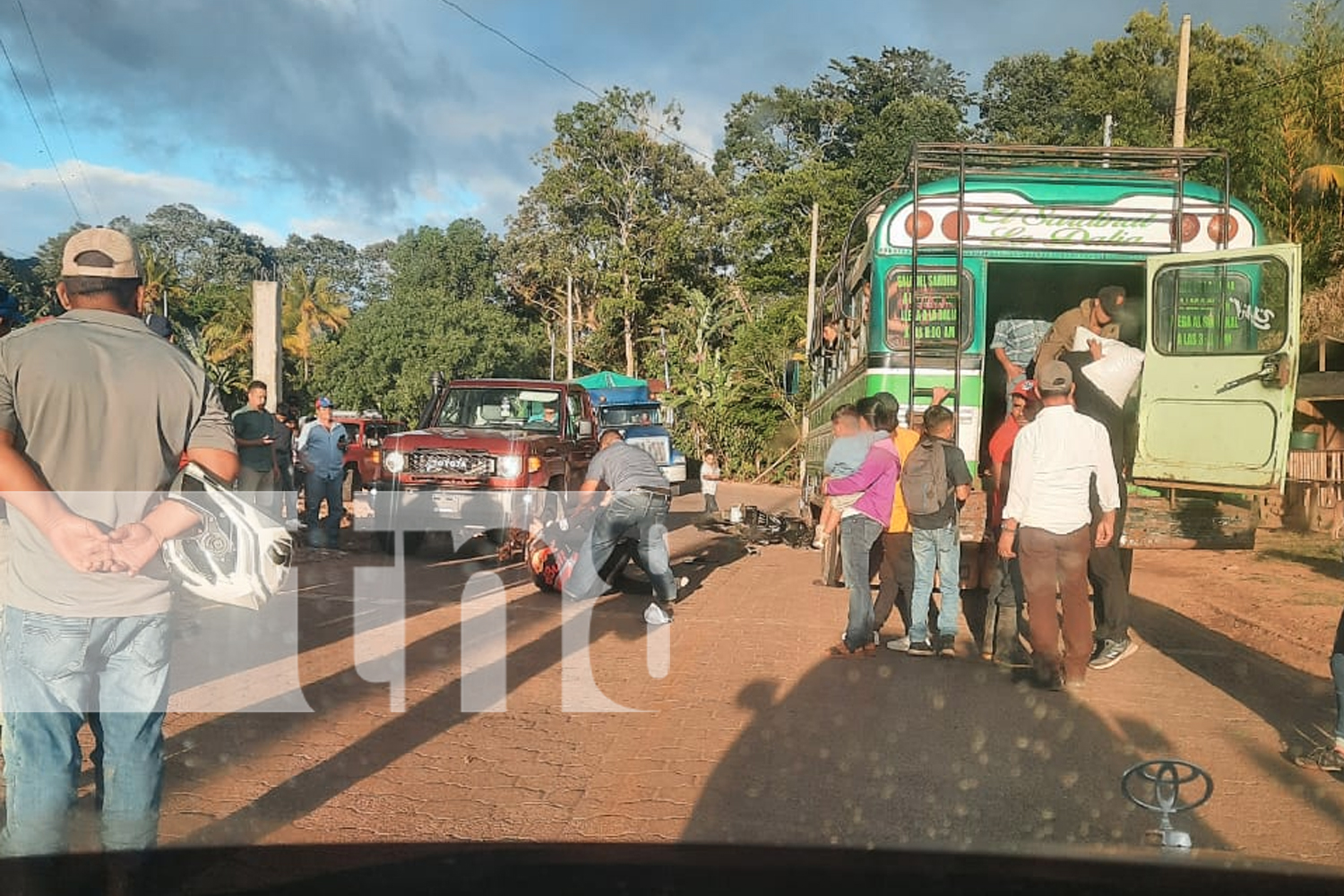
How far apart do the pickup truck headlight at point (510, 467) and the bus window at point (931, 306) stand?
4.92m

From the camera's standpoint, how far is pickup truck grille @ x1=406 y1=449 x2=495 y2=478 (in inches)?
487

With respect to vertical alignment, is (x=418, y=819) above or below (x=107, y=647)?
below

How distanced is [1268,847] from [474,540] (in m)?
11.6

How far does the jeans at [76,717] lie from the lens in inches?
119

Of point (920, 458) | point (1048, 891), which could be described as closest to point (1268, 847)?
point (1048, 891)

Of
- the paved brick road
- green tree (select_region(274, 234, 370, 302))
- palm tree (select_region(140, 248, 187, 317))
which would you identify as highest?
green tree (select_region(274, 234, 370, 302))

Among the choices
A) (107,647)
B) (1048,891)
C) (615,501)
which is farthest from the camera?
(615,501)

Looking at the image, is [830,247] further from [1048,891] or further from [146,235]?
[146,235]

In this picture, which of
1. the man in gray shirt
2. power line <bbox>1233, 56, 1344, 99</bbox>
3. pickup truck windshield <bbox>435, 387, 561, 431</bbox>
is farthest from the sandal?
power line <bbox>1233, 56, 1344, 99</bbox>

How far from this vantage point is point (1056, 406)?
672cm

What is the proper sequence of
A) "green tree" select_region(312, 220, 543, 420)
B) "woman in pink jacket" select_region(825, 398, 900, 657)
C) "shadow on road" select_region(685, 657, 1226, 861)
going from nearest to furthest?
1. "shadow on road" select_region(685, 657, 1226, 861)
2. "woman in pink jacket" select_region(825, 398, 900, 657)
3. "green tree" select_region(312, 220, 543, 420)

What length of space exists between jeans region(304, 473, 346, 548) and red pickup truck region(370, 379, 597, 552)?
445 mm

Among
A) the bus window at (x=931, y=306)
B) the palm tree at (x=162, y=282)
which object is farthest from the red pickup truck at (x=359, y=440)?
the palm tree at (x=162, y=282)

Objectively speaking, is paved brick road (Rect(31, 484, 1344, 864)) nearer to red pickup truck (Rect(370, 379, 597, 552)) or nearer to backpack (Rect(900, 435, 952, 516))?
backpack (Rect(900, 435, 952, 516))
